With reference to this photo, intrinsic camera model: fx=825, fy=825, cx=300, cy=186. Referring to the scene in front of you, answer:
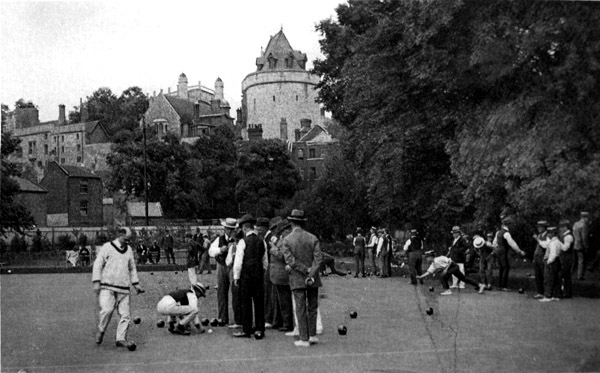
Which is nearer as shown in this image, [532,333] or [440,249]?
[532,333]

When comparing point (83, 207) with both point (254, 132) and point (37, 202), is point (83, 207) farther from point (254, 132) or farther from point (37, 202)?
point (254, 132)

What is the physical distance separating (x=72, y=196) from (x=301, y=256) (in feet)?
36.2

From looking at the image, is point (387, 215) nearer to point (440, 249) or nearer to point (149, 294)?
point (440, 249)

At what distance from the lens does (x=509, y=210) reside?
16.7 m

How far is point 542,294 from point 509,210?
9.18 ft

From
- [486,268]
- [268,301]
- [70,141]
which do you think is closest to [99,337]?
[268,301]

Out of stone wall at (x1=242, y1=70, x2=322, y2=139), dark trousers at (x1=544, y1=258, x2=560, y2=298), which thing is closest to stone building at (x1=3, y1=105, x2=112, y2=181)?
stone wall at (x1=242, y1=70, x2=322, y2=139)

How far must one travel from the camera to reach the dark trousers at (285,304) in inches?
545

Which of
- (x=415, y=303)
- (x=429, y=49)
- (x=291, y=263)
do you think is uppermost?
(x=429, y=49)

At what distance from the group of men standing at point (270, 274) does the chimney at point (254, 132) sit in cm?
975

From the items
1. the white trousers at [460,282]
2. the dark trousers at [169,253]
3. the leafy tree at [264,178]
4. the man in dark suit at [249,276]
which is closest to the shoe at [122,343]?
the man in dark suit at [249,276]

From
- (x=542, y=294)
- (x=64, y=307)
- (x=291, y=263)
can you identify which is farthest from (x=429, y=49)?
(x=64, y=307)

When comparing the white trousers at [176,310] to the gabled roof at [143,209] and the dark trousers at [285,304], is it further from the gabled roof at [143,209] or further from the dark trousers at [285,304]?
the gabled roof at [143,209]

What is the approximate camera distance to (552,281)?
691 inches
